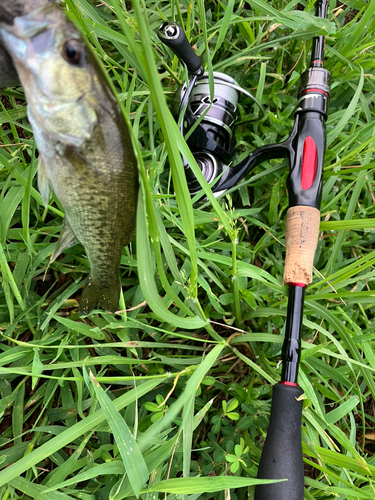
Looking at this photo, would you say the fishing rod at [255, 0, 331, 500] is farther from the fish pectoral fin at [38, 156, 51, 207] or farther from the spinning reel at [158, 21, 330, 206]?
the fish pectoral fin at [38, 156, 51, 207]

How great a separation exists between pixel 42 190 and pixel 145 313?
110 cm

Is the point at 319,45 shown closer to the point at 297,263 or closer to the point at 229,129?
the point at 229,129

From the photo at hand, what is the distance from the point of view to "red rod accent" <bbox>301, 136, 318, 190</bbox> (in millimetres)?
1764

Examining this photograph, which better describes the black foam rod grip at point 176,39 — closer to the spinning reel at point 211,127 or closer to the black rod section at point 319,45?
the spinning reel at point 211,127

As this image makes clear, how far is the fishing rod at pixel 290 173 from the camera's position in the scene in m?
1.45

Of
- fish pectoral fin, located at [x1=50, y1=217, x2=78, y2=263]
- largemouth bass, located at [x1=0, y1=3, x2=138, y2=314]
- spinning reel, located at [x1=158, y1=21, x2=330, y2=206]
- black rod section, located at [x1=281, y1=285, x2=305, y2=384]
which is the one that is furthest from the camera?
spinning reel, located at [x1=158, y1=21, x2=330, y2=206]

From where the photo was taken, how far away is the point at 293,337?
1561 mm

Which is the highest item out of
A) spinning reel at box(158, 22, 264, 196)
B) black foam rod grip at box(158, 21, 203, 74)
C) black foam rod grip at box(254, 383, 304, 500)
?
black foam rod grip at box(158, 21, 203, 74)

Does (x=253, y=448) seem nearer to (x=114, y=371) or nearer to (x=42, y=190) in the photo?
(x=114, y=371)

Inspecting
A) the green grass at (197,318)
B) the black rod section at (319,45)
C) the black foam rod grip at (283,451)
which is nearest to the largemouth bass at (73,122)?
the green grass at (197,318)

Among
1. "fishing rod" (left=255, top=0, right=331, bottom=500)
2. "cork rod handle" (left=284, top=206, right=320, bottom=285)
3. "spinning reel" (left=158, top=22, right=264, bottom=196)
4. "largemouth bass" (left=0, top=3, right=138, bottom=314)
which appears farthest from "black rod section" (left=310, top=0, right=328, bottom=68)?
"largemouth bass" (left=0, top=3, right=138, bottom=314)

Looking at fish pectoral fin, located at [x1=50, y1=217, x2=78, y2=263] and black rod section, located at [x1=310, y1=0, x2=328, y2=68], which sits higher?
black rod section, located at [x1=310, y1=0, x2=328, y2=68]

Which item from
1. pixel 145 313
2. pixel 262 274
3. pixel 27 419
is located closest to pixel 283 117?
pixel 262 274

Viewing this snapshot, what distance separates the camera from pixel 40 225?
2082mm
